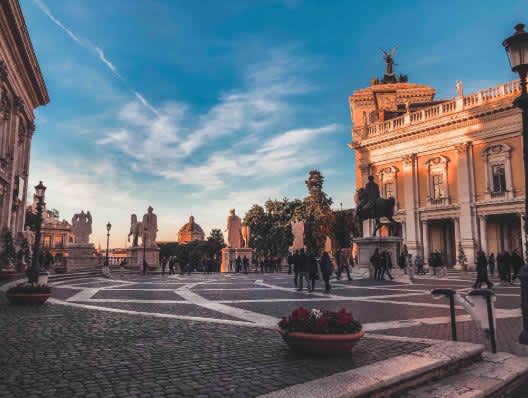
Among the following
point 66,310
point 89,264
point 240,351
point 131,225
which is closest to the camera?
point 240,351

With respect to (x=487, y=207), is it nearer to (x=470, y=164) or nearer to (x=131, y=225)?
(x=470, y=164)

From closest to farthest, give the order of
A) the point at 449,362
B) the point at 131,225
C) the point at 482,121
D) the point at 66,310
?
the point at 449,362, the point at 66,310, the point at 131,225, the point at 482,121

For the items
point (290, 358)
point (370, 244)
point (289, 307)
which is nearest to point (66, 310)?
point (289, 307)

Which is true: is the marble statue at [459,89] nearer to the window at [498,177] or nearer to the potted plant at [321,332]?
the window at [498,177]

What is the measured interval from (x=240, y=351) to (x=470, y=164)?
3810cm

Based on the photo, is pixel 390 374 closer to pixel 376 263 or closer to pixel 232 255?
pixel 376 263

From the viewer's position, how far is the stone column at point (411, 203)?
40094 millimetres

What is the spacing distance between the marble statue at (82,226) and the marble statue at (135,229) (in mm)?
4084

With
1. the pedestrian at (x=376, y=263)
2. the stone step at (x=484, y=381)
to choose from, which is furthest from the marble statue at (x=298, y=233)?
the stone step at (x=484, y=381)

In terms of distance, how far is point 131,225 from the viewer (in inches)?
1356

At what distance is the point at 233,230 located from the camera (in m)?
35.2

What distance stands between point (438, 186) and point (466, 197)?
11.4 feet

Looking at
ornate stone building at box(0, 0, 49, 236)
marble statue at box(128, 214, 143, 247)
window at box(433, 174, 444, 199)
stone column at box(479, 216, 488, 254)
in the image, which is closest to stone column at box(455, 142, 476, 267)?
stone column at box(479, 216, 488, 254)

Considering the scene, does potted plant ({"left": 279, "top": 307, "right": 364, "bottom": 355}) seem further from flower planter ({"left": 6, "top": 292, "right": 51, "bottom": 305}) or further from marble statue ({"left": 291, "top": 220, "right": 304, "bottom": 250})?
marble statue ({"left": 291, "top": 220, "right": 304, "bottom": 250})
